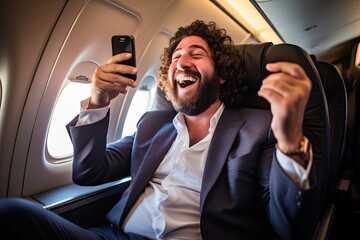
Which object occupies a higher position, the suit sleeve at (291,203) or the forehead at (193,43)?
the forehead at (193,43)

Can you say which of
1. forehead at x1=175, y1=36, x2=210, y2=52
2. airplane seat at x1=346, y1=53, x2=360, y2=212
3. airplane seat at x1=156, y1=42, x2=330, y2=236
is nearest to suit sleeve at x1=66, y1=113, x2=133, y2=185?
forehead at x1=175, y1=36, x2=210, y2=52

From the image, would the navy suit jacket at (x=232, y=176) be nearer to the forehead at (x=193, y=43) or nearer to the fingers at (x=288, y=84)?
the fingers at (x=288, y=84)

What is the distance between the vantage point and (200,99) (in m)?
1.39

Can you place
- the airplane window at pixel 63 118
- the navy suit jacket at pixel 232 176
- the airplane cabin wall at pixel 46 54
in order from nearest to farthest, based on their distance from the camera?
the navy suit jacket at pixel 232 176 < the airplane cabin wall at pixel 46 54 < the airplane window at pixel 63 118

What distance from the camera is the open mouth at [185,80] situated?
143 centimetres

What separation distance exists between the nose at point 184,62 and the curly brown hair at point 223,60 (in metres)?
0.20

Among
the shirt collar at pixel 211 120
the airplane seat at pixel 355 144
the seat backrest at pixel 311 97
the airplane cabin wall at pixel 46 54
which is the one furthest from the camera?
the airplane seat at pixel 355 144

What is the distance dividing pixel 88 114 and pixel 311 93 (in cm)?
108

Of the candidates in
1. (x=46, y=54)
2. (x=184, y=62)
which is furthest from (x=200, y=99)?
(x=46, y=54)

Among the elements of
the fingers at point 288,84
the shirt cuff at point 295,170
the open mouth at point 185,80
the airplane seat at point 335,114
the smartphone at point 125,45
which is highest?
the smartphone at point 125,45

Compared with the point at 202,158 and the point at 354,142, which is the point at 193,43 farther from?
the point at 354,142

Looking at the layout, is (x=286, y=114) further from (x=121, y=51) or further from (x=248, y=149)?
(x=121, y=51)

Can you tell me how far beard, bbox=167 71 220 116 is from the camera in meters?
1.40

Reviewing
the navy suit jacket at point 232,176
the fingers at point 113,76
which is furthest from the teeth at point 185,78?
the fingers at point 113,76
